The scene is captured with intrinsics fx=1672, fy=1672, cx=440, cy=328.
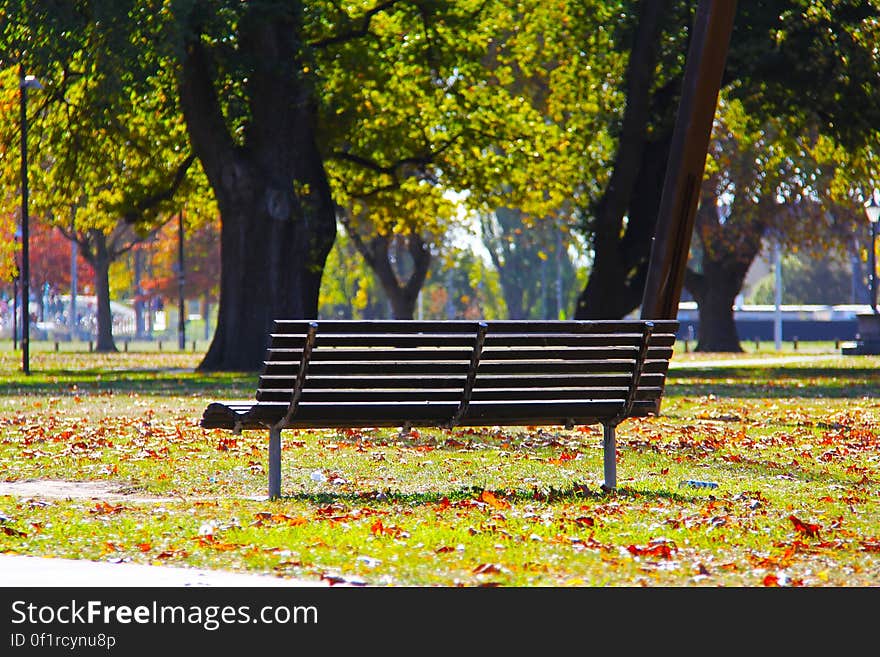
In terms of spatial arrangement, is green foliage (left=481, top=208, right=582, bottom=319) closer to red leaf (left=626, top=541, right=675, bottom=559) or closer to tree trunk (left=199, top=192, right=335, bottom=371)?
tree trunk (left=199, top=192, right=335, bottom=371)

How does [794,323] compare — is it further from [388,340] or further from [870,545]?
[870,545]

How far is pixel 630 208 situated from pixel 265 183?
7023mm

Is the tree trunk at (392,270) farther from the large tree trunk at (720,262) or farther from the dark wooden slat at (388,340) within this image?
the dark wooden slat at (388,340)

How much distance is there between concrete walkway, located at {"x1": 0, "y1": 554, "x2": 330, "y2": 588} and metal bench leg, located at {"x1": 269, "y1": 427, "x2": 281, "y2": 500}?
2.65 metres

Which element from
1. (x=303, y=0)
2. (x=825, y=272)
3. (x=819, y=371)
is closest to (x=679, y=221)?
(x=303, y=0)

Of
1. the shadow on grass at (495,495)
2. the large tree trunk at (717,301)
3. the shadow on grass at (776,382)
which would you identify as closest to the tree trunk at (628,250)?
the shadow on grass at (776,382)

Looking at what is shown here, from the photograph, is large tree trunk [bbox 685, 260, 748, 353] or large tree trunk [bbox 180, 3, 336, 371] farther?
large tree trunk [bbox 685, 260, 748, 353]

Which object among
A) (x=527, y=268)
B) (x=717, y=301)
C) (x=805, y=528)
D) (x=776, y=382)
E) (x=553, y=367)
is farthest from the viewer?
(x=527, y=268)

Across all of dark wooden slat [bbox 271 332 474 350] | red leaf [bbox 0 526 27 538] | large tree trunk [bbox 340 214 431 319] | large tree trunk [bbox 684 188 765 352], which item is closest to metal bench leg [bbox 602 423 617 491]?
dark wooden slat [bbox 271 332 474 350]

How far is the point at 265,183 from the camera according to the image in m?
32.2

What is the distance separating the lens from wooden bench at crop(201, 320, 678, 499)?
9.70 m

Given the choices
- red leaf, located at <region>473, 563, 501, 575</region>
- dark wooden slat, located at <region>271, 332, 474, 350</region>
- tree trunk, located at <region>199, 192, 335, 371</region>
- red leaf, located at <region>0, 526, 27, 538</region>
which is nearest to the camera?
red leaf, located at <region>473, 563, 501, 575</region>

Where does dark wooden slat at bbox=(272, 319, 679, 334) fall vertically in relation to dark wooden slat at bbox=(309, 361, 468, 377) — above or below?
above

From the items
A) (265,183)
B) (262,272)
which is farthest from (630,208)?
(262,272)
